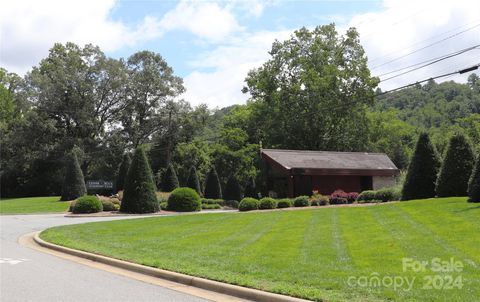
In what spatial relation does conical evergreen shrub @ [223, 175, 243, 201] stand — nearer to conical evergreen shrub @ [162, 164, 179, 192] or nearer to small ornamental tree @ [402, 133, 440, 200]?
conical evergreen shrub @ [162, 164, 179, 192]

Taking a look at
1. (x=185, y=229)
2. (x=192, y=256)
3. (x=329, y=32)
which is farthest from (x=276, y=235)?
(x=329, y=32)

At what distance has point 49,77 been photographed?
221 feet

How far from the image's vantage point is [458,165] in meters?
22.2

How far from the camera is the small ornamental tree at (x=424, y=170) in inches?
974

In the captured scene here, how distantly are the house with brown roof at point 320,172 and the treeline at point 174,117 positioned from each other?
9.61 meters

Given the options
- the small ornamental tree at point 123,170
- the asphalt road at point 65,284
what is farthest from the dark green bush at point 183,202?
the asphalt road at point 65,284

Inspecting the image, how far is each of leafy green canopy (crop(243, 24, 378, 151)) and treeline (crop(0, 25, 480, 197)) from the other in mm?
126

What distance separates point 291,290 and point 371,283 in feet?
4.18

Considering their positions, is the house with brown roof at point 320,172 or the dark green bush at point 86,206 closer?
the dark green bush at point 86,206

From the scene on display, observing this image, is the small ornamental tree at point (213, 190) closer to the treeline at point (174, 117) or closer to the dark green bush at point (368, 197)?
the treeline at point (174, 117)

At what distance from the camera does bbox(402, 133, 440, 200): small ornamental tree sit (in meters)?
24.8

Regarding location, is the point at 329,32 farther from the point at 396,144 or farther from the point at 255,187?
the point at 255,187

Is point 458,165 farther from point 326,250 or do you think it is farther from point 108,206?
point 108,206

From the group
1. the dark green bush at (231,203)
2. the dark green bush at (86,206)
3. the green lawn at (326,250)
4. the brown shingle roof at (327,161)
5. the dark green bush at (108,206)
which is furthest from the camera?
the dark green bush at (231,203)
